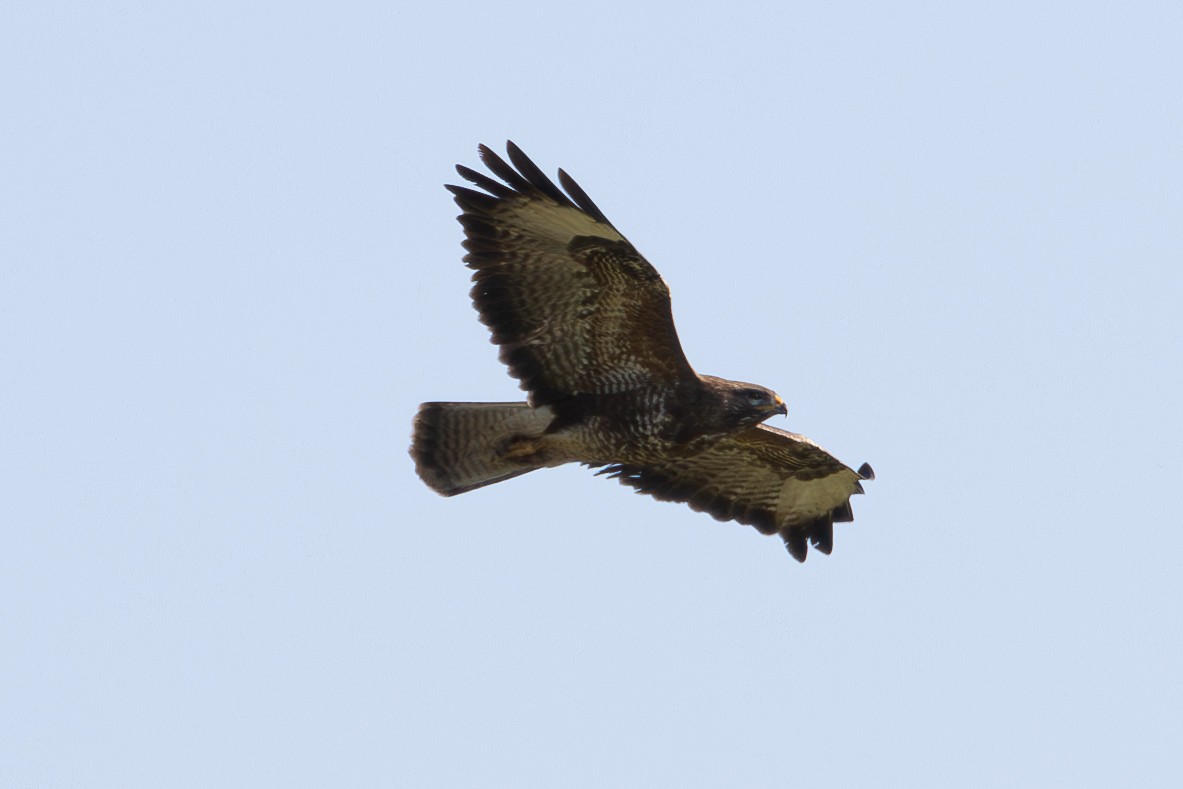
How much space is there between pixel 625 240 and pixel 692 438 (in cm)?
139

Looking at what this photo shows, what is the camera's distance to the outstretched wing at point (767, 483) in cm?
1308

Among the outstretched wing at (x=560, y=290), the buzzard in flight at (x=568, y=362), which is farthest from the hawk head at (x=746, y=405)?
the outstretched wing at (x=560, y=290)

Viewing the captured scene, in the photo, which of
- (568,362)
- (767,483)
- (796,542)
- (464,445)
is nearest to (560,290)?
(568,362)

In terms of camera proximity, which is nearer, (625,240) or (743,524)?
(625,240)

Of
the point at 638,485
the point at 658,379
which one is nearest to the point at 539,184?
the point at 658,379

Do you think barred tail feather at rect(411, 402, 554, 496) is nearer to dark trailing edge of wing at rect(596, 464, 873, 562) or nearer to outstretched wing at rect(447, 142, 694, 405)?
outstretched wing at rect(447, 142, 694, 405)

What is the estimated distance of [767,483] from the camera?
1342 centimetres

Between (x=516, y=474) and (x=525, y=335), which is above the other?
(x=525, y=335)

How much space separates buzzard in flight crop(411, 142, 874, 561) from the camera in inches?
447

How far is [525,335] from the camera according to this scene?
11.8m

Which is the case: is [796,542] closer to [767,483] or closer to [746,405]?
[767,483]

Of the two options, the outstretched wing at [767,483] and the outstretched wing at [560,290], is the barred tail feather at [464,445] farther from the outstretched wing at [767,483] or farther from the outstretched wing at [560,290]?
the outstretched wing at [767,483]

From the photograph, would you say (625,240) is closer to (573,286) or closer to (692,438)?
(573,286)

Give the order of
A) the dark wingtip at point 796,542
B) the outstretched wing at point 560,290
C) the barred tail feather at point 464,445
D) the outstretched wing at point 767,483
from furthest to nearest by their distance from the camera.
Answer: the dark wingtip at point 796,542, the outstretched wing at point 767,483, the barred tail feather at point 464,445, the outstretched wing at point 560,290
